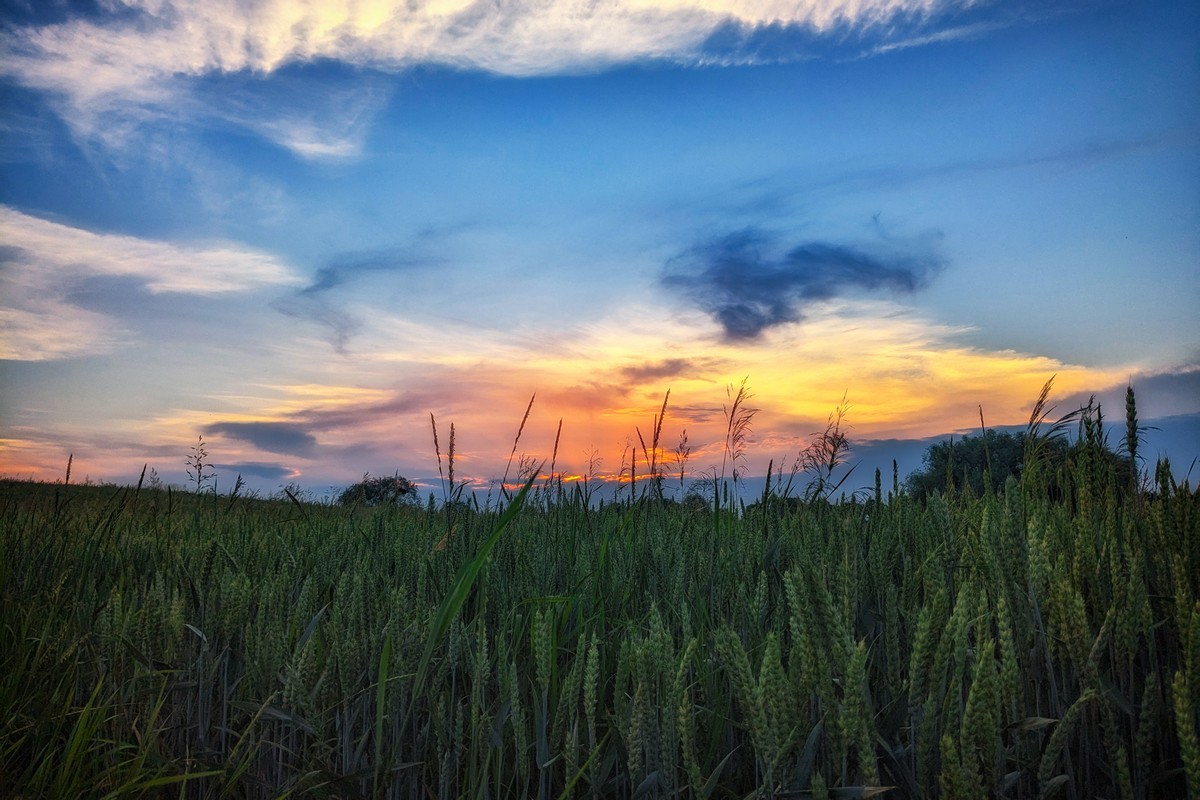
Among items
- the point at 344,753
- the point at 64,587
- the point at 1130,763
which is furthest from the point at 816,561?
the point at 64,587

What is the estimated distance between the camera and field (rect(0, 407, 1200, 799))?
160 cm

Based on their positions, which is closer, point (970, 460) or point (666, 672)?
point (666, 672)

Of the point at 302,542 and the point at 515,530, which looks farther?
the point at 302,542

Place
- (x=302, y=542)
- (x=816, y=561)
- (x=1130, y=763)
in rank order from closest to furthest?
(x=1130, y=763) → (x=816, y=561) → (x=302, y=542)

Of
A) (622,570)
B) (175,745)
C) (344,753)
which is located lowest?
(175,745)

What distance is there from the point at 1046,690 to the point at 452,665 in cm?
175

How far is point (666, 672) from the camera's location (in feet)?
6.14

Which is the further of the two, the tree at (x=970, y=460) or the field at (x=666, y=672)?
the tree at (x=970, y=460)

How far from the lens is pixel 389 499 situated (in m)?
6.22

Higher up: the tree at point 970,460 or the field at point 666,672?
the tree at point 970,460

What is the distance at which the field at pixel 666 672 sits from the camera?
160 centimetres

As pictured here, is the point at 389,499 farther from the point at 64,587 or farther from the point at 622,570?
the point at 622,570

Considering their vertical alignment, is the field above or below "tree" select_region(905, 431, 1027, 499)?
below

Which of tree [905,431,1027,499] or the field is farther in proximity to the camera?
tree [905,431,1027,499]
